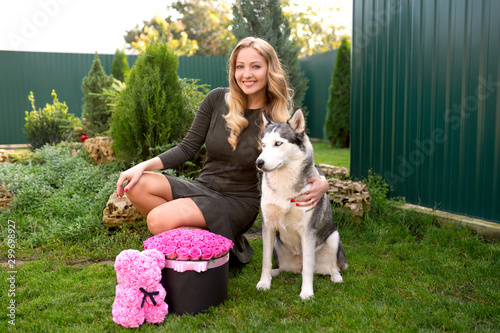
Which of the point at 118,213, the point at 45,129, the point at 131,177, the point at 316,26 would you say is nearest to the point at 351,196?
the point at 118,213

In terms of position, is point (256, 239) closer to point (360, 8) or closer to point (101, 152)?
point (101, 152)

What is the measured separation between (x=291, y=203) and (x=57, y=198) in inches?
119

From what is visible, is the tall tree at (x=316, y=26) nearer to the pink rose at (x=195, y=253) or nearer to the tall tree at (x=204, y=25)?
the tall tree at (x=204, y=25)

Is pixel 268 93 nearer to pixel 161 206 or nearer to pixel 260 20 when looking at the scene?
pixel 161 206

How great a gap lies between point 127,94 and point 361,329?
3.98 m

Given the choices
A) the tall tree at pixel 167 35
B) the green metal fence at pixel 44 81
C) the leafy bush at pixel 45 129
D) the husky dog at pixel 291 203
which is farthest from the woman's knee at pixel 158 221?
the tall tree at pixel 167 35

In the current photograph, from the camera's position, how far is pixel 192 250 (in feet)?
7.86

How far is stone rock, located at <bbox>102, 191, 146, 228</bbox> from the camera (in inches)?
Answer: 158

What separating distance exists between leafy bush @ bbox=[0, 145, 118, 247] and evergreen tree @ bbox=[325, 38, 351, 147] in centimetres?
770

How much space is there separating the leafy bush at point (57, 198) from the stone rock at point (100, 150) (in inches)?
6.5

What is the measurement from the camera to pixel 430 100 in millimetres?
4543

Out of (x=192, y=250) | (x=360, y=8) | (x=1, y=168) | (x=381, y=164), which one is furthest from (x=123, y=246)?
(x=360, y=8)

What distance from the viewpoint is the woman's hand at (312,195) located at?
274 cm

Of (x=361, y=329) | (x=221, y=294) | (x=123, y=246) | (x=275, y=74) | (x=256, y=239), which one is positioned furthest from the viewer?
(x=256, y=239)
